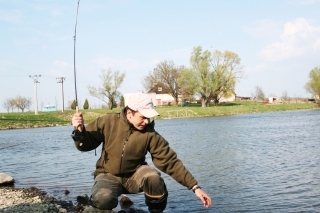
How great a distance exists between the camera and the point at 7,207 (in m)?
8.03

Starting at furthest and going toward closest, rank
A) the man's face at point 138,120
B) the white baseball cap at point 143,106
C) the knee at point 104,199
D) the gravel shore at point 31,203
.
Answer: the gravel shore at point 31,203 < the knee at point 104,199 < the man's face at point 138,120 < the white baseball cap at point 143,106

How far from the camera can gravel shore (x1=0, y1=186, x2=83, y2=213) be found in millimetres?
7840

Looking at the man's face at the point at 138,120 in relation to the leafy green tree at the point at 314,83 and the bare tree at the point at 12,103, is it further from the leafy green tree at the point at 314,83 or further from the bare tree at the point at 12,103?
the bare tree at the point at 12,103

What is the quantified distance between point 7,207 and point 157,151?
4077 millimetres

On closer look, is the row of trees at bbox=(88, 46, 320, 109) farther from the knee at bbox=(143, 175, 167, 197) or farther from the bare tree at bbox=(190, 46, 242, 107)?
the knee at bbox=(143, 175, 167, 197)

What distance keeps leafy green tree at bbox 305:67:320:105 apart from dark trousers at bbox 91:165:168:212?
8629 centimetres

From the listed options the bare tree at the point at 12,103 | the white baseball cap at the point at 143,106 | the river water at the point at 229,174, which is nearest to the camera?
the white baseball cap at the point at 143,106

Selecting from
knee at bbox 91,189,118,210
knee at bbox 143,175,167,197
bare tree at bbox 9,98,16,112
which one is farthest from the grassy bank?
knee at bbox 143,175,167,197

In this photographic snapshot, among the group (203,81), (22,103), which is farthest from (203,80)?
(22,103)

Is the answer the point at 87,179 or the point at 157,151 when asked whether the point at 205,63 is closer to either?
the point at 87,179

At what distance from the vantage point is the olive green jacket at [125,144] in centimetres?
550

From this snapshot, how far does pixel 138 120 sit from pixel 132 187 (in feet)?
3.51

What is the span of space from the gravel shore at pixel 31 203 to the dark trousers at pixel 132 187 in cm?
258

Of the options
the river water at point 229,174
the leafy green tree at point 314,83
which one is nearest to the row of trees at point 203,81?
the leafy green tree at point 314,83
